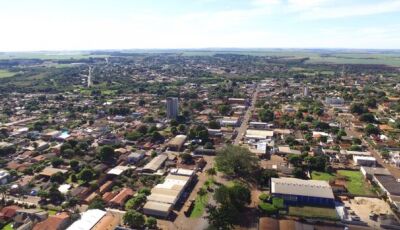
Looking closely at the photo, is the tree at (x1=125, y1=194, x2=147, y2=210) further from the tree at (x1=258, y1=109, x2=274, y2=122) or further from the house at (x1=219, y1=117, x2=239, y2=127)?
the tree at (x1=258, y1=109, x2=274, y2=122)

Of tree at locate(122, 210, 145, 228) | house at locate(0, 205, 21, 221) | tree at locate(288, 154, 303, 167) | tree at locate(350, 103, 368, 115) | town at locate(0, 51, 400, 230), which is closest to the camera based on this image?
tree at locate(122, 210, 145, 228)

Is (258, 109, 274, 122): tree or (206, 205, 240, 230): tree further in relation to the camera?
(258, 109, 274, 122): tree

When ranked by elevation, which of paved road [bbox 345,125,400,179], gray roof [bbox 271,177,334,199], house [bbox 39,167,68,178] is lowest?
paved road [bbox 345,125,400,179]

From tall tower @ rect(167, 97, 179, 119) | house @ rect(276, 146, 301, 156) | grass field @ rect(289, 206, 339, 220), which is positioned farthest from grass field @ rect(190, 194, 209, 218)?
tall tower @ rect(167, 97, 179, 119)

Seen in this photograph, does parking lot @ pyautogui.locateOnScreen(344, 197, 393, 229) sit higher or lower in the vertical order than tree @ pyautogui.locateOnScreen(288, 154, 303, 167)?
lower

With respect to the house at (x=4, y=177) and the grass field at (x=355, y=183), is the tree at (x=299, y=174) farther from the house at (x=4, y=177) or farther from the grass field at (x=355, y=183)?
the house at (x=4, y=177)

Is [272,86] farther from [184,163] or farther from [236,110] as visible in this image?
[184,163]

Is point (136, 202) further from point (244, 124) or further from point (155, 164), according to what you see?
point (244, 124)

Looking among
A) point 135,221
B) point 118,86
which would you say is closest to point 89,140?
point 135,221
